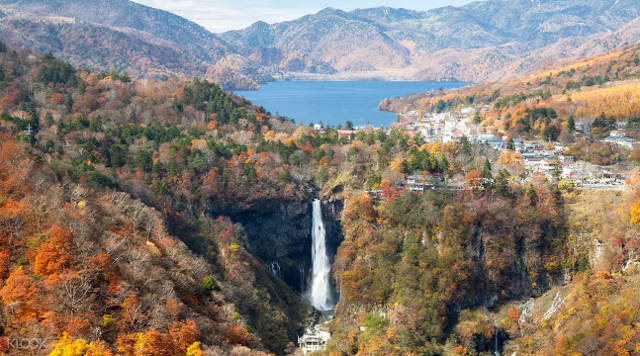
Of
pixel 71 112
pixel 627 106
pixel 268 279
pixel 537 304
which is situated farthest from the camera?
pixel 627 106

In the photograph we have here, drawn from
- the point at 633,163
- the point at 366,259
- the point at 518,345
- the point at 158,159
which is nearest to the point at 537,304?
the point at 518,345

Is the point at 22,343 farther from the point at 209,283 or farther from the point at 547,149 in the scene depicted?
the point at 547,149

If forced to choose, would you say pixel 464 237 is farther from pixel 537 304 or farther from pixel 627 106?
pixel 627 106

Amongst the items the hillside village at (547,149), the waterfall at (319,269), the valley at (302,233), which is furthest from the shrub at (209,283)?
the hillside village at (547,149)

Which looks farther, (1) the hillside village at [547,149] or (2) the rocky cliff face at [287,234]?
(2) the rocky cliff face at [287,234]

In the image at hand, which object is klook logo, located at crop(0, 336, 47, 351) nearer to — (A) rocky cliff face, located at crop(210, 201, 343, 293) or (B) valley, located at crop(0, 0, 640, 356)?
(B) valley, located at crop(0, 0, 640, 356)

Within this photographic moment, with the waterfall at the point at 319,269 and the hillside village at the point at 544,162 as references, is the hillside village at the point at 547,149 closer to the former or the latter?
the hillside village at the point at 544,162

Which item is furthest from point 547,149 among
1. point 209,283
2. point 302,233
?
point 209,283
